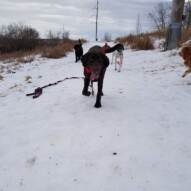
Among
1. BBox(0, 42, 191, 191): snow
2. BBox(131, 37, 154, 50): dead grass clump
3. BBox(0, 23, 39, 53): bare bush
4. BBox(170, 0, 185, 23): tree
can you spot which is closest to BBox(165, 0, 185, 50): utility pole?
BBox(170, 0, 185, 23): tree

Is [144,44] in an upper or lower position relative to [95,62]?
lower

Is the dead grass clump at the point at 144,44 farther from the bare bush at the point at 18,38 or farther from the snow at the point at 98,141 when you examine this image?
the bare bush at the point at 18,38

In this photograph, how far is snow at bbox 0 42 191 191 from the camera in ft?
11.4

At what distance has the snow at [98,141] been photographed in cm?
347

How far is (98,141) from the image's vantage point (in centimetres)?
429

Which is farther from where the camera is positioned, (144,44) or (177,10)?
(144,44)

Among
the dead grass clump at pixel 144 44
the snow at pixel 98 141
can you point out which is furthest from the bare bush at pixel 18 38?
the snow at pixel 98 141

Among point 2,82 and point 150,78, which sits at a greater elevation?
point 150,78

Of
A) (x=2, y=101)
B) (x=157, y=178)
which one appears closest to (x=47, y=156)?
(x=157, y=178)

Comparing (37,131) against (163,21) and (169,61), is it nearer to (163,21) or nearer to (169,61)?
(169,61)

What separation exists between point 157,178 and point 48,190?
1317 mm

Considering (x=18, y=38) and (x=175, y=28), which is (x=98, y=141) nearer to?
(x=175, y=28)

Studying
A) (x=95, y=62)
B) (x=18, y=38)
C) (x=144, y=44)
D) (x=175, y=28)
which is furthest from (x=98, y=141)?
(x=18, y=38)

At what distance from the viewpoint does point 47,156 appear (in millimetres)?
3980
